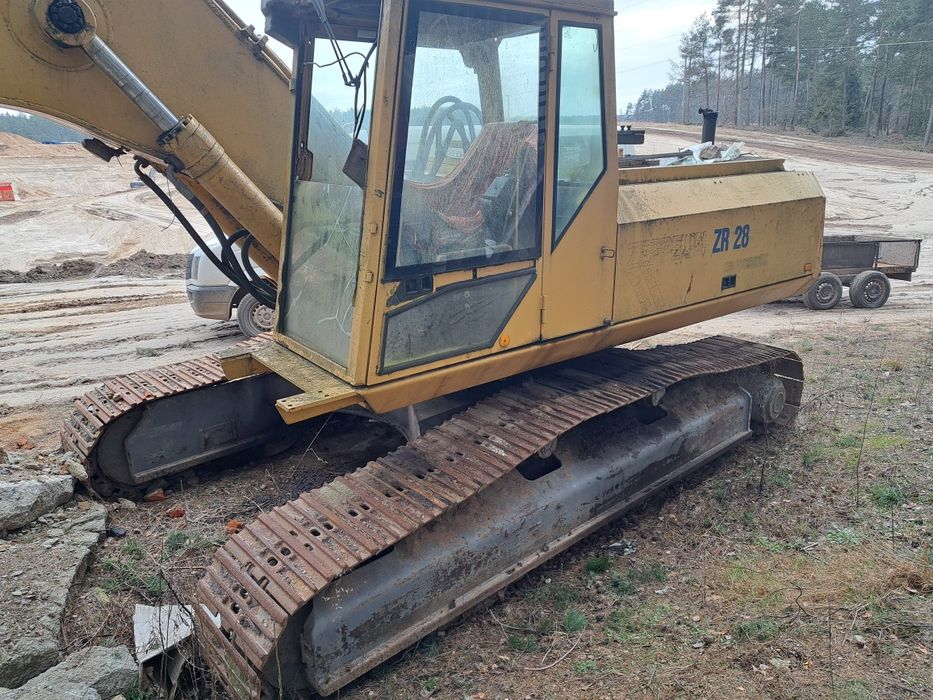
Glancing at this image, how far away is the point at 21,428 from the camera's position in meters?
5.84

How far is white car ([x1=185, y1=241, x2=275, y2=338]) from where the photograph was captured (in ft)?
27.3

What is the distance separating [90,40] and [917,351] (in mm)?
7846

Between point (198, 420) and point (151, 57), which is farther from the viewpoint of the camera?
point (198, 420)

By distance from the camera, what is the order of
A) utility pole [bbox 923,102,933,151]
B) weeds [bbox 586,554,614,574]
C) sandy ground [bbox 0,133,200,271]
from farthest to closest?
1. utility pole [bbox 923,102,933,151]
2. sandy ground [bbox 0,133,200,271]
3. weeds [bbox 586,554,614,574]

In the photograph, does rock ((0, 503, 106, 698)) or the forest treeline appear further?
the forest treeline

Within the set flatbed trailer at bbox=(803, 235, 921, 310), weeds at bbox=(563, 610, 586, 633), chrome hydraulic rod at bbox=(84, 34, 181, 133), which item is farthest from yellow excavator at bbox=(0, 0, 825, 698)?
flatbed trailer at bbox=(803, 235, 921, 310)

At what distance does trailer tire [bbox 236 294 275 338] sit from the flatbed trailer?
742cm

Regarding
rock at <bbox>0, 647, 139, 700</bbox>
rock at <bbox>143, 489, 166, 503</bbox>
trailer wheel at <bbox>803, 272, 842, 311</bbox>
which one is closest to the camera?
rock at <bbox>0, 647, 139, 700</bbox>

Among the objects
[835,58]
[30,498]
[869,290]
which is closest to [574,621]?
[30,498]

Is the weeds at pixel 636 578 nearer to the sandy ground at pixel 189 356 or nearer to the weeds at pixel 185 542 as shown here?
the sandy ground at pixel 189 356

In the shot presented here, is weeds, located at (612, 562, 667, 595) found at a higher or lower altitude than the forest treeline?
lower

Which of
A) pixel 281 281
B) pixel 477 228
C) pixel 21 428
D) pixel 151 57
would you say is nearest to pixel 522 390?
pixel 477 228

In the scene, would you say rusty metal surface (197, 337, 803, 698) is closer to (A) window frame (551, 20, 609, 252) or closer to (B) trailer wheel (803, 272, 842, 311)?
(A) window frame (551, 20, 609, 252)

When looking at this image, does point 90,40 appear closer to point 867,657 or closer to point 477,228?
point 477,228
